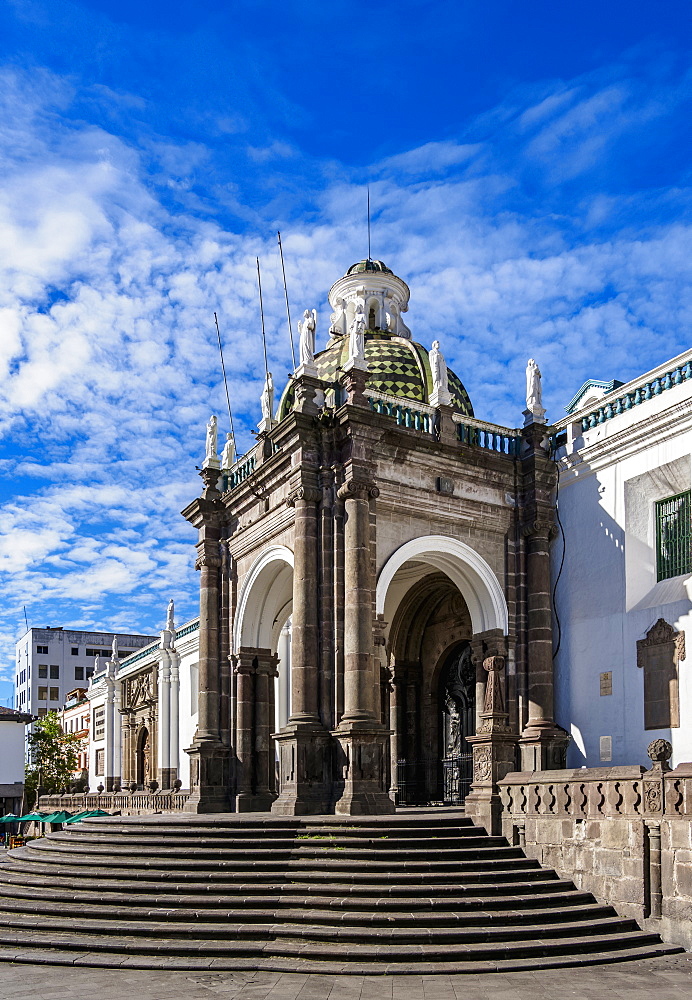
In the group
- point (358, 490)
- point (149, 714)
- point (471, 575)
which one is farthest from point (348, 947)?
point (149, 714)

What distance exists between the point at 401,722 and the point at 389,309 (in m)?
11.3

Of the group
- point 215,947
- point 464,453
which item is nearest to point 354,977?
point 215,947

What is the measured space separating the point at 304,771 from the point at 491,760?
11.2 feet

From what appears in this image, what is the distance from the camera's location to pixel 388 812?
17.2 m

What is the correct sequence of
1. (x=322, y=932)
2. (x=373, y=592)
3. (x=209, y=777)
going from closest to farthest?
(x=322, y=932)
(x=373, y=592)
(x=209, y=777)

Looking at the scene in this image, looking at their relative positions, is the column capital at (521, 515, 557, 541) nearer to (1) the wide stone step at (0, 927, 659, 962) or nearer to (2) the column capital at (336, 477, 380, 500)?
(2) the column capital at (336, 477, 380, 500)

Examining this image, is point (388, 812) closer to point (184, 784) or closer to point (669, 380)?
point (669, 380)

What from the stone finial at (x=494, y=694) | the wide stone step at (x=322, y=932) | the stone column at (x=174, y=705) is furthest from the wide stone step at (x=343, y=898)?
the stone column at (x=174, y=705)

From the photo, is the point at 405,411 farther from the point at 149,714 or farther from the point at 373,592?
the point at 149,714

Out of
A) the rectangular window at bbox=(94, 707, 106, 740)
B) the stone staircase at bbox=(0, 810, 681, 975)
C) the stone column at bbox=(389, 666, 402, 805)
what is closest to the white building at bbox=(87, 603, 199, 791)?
the rectangular window at bbox=(94, 707, 106, 740)

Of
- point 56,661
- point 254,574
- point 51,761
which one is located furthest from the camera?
point 56,661

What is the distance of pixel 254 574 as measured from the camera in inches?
889

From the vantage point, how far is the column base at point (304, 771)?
57.8ft

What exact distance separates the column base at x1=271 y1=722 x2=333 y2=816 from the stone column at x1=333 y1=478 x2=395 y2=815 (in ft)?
1.12
